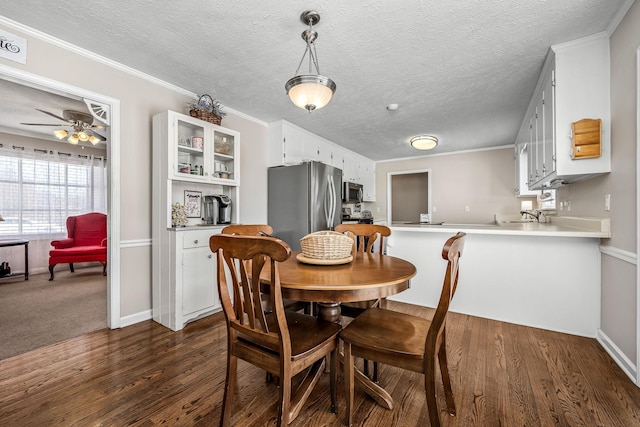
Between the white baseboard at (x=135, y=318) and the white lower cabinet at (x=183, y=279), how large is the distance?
0.24ft

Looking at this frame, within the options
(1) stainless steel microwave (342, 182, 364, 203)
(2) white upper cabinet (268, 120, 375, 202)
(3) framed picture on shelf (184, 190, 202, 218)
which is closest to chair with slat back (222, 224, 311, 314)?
(3) framed picture on shelf (184, 190, 202, 218)

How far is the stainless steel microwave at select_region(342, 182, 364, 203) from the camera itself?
505cm

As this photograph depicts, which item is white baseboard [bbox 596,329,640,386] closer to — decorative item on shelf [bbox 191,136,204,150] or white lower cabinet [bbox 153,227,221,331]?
white lower cabinet [bbox 153,227,221,331]

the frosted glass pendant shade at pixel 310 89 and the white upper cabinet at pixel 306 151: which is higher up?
the white upper cabinet at pixel 306 151

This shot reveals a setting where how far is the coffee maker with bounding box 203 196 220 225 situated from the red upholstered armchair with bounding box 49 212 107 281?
2.78 metres

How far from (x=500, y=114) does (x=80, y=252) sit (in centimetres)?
653

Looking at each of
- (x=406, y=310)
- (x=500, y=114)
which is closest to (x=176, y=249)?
(x=406, y=310)

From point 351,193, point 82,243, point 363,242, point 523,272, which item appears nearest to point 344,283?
point 363,242

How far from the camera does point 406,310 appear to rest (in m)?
2.93

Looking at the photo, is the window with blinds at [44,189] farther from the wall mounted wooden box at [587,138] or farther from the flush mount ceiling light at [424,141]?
the wall mounted wooden box at [587,138]

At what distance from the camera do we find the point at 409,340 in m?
1.28

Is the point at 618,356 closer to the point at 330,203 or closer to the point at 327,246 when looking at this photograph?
the point at 327,246

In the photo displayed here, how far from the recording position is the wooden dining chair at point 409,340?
3.81ft

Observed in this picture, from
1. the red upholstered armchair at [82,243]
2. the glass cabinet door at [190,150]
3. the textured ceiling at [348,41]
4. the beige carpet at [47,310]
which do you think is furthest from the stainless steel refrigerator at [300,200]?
the red upholstered armchair at [82,243]
